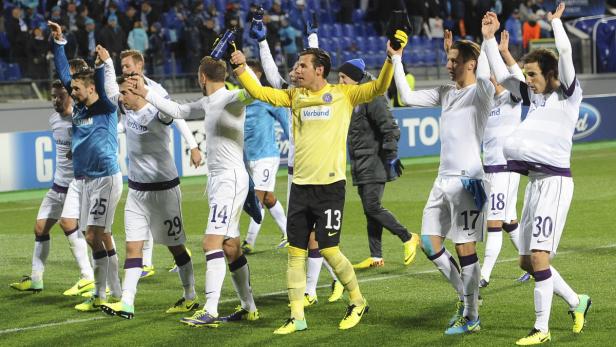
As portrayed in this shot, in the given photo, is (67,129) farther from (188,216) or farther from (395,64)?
(188,216)

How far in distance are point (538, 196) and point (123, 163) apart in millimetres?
14584

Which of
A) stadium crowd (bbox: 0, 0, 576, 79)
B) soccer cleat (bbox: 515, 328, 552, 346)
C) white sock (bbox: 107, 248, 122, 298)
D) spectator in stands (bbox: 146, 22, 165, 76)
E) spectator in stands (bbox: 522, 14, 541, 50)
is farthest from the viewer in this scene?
spectator in stands (bbox: 522, 14, 541, 50)

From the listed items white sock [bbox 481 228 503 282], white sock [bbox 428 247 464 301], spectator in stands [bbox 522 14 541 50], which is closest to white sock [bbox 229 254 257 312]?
white sock [bbox 428 247 464 301]

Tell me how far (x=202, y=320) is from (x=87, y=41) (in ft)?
53.9

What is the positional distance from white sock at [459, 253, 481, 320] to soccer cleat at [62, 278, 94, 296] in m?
4.06

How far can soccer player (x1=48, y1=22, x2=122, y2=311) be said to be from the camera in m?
10.2

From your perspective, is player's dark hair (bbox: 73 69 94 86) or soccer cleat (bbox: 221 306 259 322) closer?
soccer cleat (bbox: 221 306 259 322)

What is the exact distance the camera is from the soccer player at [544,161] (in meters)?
8.23

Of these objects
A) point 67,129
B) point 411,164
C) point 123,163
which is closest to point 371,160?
point 67,129

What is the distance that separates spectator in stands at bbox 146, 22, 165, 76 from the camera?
26289 mm

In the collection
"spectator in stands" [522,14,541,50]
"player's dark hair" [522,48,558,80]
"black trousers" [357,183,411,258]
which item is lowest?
"black trousers" [357,183,411,258]

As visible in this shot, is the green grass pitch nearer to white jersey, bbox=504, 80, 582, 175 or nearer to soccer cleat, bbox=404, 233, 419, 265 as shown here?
soccer cleat, bbox=404, 233, 419, 265

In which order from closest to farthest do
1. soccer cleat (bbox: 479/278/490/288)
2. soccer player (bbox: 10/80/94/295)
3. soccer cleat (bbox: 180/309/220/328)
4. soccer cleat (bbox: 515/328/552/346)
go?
soccer cleat (bbox: 515/328/552/346) → soccer cleat (bbox: 180/309/220/328) → soccer cleat (bbox: 479/278/490/288) → soccer player (bbox: 10/80/94/295)

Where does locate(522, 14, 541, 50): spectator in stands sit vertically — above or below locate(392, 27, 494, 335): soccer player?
above
